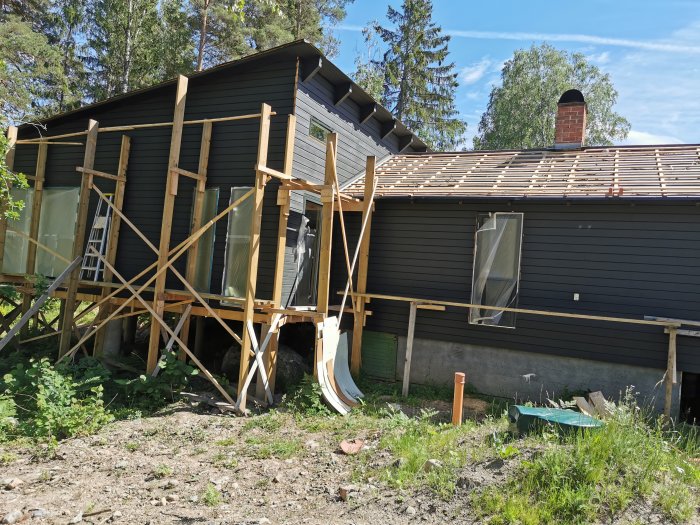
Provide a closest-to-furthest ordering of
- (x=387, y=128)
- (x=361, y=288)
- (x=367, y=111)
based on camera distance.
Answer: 1. (x=361, y=288)
2. (x=367, y=111)
3. (x=387, y=128)

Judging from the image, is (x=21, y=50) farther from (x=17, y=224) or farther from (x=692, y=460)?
(x=692, y=460)

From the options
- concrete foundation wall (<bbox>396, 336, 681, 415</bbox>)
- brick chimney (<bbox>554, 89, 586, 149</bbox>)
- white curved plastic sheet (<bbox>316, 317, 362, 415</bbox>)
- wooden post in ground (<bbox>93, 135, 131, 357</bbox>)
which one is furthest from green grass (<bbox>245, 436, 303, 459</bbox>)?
brick chimney (<bbox>554, 89, 586, 149</bbox>)

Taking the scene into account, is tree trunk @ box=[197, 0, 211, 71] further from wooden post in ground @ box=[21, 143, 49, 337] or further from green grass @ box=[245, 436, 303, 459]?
green grass @ box=[245, 436, 303, 459]

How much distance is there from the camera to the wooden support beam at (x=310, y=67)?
10.1 m

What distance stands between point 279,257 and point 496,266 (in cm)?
439

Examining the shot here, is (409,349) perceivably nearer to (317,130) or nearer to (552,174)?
(552,174)

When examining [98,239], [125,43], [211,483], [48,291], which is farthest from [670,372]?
[125,43]

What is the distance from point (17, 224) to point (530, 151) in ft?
43.7

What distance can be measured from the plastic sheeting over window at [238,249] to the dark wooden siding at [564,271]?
2.79 m

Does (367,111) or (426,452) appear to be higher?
(367,111)

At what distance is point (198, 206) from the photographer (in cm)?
1001

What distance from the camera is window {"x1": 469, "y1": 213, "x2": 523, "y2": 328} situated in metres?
9.90

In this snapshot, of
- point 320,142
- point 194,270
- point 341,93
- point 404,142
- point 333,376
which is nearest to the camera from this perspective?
point 333,376

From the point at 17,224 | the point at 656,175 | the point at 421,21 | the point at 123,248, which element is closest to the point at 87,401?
the point at 123,248
